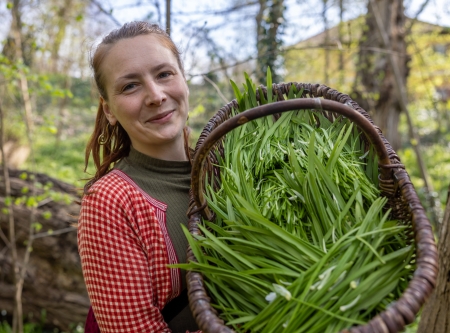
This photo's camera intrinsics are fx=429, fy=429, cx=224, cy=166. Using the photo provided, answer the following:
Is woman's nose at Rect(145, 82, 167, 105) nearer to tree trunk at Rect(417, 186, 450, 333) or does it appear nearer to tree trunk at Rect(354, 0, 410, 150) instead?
tree trunk at Rect(417, 186, 450, 333)

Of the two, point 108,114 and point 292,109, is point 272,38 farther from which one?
point 292,109

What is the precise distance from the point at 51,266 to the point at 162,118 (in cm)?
252

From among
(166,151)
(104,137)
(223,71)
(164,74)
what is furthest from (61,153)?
(164,74)

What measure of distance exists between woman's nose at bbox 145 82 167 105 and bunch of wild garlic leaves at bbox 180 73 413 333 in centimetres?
27

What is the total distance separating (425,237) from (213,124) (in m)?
0.71

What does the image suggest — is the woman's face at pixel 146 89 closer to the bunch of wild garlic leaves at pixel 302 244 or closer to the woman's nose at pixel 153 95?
the woman's nose at pixel 153 95

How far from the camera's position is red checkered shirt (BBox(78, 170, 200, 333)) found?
Answer: 1.06m

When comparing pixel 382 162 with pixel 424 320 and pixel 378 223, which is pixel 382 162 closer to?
pixel 378 223

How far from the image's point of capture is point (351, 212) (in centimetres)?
108

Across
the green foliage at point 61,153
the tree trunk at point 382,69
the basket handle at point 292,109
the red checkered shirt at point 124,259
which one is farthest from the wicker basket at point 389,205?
the green foliage at point 61,153

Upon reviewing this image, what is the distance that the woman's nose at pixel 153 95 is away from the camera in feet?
4.00

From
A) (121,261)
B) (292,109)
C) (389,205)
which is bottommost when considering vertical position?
(121,261)

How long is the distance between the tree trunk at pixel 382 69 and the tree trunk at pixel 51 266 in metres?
3.77

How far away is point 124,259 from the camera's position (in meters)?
1.07
